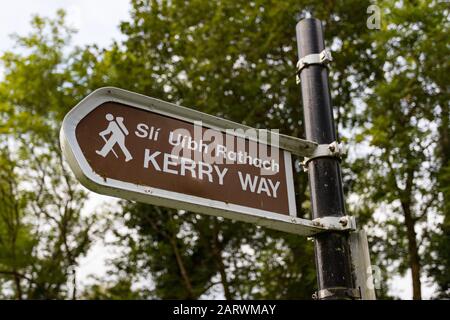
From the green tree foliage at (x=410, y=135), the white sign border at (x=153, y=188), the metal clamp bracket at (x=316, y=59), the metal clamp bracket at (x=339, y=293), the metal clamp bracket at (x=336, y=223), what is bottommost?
the metal clamp bracket at (x=339, y=293)

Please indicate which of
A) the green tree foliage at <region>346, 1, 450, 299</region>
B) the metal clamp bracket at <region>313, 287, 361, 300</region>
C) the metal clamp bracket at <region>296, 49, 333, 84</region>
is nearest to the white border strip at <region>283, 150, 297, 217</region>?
the metal clamp bracket at <region>313, 287, 361, 300</region>

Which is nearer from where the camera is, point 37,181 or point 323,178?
point 323,178

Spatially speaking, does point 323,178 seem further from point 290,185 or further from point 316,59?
point 316,59

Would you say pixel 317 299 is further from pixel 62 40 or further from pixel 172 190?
pixel 62 40

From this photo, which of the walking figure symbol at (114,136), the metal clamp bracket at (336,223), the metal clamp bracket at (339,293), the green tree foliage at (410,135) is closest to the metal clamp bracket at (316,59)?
the metal clamp bracket at (336,223)

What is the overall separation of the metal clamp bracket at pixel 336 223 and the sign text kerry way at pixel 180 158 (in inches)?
0.7

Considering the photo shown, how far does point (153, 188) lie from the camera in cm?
213

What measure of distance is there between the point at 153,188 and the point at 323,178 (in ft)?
2.85

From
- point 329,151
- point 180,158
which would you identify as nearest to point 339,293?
point 329,151

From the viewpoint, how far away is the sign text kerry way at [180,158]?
2078mm

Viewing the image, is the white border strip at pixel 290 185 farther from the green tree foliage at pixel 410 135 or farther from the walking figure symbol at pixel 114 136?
the green tree foliage at pixel 410 135

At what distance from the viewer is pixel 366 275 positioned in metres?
2.37

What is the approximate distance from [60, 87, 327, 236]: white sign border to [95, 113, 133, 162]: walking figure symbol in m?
0.09

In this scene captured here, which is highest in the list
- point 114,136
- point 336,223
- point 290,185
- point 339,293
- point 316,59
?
Result: point 316,59
